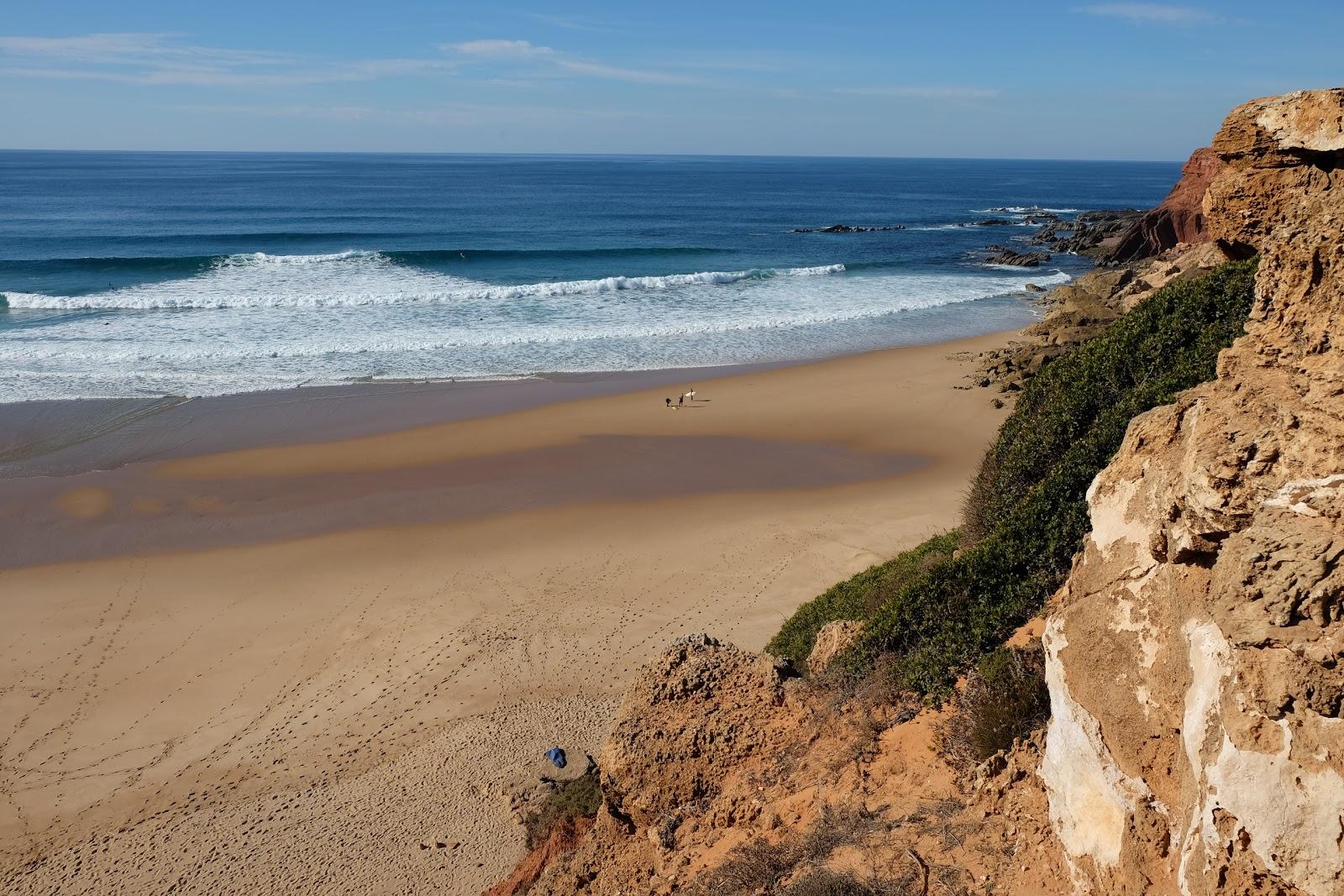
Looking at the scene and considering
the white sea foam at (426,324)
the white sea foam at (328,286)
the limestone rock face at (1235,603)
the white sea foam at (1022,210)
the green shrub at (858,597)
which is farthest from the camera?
the white sea foam at (1022,210)

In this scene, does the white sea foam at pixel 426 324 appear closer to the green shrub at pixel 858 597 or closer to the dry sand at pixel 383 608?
the dry sand at pixel 383 608

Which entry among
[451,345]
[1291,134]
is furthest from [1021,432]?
[451,345]

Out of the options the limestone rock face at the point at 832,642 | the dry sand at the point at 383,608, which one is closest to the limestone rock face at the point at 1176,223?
the dry sand at the point at 383,608

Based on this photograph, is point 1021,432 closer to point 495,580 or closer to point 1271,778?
point 1271,778

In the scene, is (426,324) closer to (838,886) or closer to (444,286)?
(444,286)

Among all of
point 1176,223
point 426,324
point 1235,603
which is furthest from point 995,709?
point 1176,223

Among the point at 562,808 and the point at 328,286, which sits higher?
the point at 328,286
